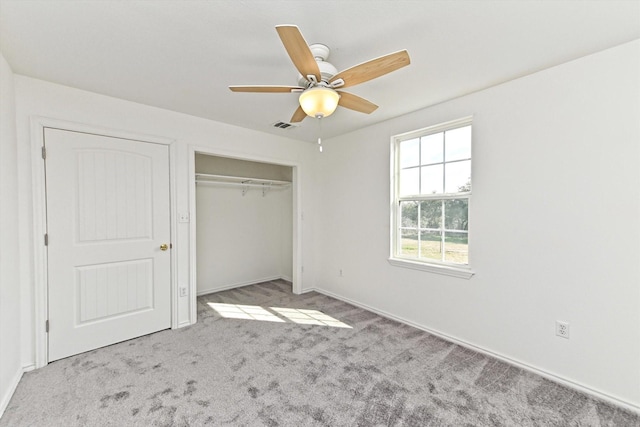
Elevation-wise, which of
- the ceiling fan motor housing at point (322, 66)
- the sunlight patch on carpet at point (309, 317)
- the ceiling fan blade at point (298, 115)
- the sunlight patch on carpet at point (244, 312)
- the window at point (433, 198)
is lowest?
the sunlight patch on carpet at point (309, 317)

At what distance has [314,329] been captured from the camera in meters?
2.95

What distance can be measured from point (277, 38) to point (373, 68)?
68 centimetres

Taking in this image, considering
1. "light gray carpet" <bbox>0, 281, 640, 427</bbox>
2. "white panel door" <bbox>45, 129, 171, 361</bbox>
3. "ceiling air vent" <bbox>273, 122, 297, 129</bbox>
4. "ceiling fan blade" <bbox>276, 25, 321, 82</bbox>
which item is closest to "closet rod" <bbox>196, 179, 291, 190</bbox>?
"white panel door" <bbox>45, 129, 171, 361</bbox>

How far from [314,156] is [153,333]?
3.15 metres

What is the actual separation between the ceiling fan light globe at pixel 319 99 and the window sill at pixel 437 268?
78.9 inches

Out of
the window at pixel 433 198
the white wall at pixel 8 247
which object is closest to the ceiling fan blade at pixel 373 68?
the window at pixel 433 198

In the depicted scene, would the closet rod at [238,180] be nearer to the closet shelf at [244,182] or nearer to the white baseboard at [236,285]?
the closet shelf at [244,182]

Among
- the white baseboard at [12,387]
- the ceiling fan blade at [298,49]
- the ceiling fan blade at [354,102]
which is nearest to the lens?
the ceiling fan blade at [298,49]

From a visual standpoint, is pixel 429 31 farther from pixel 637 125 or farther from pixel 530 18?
pixel 637 125

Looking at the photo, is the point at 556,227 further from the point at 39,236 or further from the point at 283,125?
the point at 39,236

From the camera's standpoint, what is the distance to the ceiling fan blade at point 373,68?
4.70 ft

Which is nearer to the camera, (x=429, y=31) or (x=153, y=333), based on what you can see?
(x=429, y=31)

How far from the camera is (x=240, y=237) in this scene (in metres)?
4.62

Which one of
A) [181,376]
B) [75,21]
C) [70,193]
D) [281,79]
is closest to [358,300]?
[181,376]
